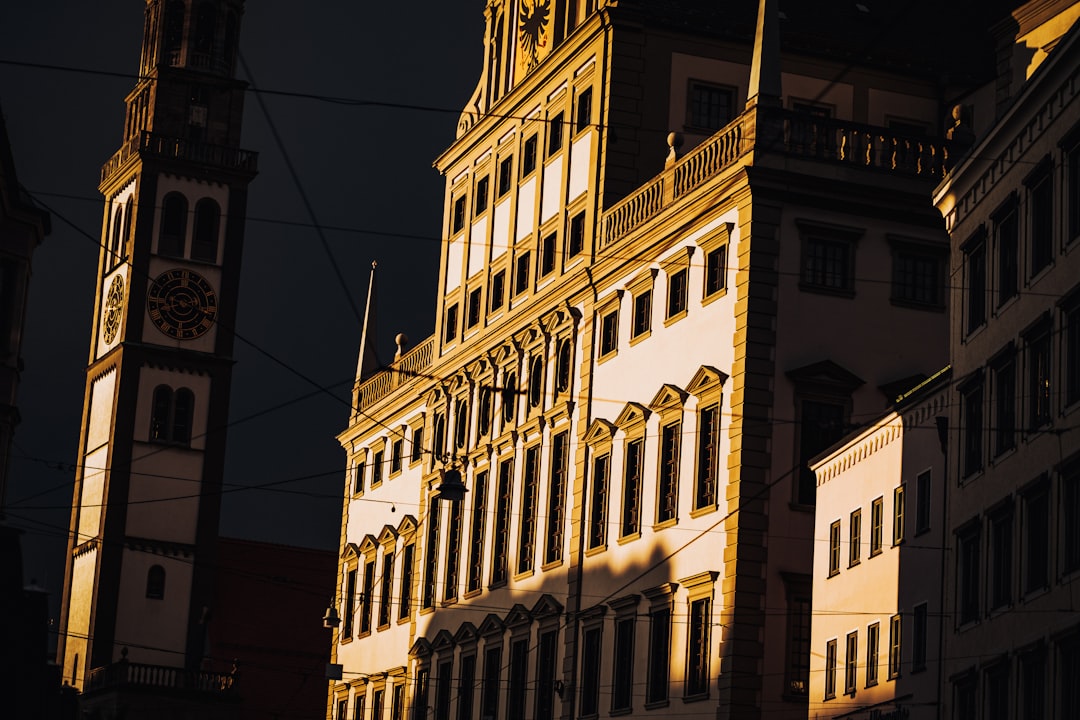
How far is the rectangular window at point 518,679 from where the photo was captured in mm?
61906

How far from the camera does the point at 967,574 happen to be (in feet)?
131

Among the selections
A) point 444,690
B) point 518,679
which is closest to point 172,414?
point 444,690

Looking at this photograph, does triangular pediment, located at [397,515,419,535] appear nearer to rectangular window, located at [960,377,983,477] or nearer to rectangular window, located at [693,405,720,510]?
rectangular window, located at [693,405,720,510]

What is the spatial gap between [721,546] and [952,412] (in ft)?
33.3

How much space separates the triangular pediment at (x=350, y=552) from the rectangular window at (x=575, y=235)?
21.7 metres

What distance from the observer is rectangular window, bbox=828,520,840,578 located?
4559cm

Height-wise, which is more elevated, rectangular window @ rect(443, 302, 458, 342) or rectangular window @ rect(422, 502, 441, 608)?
rectangular window @ rect(443, 302, 458, 342)

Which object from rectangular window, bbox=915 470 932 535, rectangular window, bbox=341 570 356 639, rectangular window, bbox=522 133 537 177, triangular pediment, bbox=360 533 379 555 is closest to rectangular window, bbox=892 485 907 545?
rectangular window, bbox=915 470 932 535

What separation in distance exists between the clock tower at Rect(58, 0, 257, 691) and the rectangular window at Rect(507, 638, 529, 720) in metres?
35.2

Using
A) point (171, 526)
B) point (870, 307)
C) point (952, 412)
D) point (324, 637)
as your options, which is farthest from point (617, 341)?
point (324, 637)

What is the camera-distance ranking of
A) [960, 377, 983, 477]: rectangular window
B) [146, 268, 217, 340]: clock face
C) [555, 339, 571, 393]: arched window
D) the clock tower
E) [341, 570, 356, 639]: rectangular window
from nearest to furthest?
[960, 377, 983, 477]: rectangular window
[555, 339, 571, 393]: arched window
[341, 570, 356, 639]: rectangular window
the clock tower
[146, 268, 217, 340]: clock face

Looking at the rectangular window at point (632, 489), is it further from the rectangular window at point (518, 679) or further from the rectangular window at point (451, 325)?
the rectangular window at point (451, 325)

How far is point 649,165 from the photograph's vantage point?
6069 cm

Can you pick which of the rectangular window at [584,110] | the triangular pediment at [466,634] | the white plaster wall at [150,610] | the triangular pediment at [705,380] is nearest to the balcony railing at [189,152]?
the white plaster wall at [150,610]
